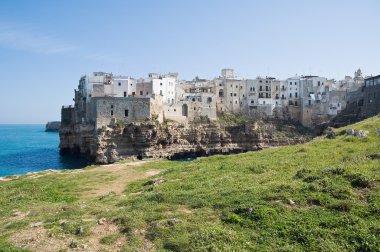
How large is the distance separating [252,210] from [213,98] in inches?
2381

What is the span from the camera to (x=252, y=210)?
12938mm

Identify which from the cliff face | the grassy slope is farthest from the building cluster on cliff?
the grassy slope

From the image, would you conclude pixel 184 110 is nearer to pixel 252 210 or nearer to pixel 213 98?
pixel 213 98

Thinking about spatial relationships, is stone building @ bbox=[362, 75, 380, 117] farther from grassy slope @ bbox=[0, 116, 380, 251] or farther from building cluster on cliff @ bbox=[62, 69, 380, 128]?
grassy slope @ bbox=[0, 116, 380, 251]

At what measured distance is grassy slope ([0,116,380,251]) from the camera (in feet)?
36.3

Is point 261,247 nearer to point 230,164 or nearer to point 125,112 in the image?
point 230,164

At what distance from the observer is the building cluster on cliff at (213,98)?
5872 cm

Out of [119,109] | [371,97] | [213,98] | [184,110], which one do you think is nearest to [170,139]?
[184,110]

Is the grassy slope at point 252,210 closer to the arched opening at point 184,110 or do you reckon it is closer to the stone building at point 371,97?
the stone building at point 371,97

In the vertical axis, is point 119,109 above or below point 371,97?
below

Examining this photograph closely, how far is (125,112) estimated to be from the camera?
58.3m

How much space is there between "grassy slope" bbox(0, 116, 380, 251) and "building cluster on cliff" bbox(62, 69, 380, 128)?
37893 mm

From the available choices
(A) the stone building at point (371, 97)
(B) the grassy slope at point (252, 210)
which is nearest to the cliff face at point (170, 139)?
(A) the stone building at point (371, 97)

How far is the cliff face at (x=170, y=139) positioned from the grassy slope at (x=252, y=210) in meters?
35.3
